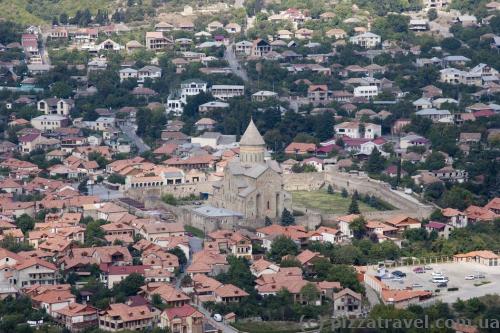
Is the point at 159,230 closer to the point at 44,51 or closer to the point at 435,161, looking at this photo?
the point at 435,161

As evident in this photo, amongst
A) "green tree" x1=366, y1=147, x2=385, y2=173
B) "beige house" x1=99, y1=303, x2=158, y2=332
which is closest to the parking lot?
"beige house" x1=99, y1=303, x2=158, y2=332

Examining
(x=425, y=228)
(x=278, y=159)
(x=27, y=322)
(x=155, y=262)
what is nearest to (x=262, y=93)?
(x=278, y=159)

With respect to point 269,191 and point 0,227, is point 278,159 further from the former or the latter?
point 0,227

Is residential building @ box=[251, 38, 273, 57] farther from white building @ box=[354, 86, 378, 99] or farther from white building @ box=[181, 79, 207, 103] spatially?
white building @ box=[354, 86, 378, 99]

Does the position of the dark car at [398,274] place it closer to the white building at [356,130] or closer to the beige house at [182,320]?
the beige house at [182,320]

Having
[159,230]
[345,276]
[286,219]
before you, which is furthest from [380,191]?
[345,276]

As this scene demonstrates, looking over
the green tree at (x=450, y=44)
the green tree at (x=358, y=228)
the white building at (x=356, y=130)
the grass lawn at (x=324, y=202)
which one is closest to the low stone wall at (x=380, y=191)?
the grass lawn at (x=324, y=202)

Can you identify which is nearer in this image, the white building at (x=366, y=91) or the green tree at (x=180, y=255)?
the green tree at (x=180, y=255)
